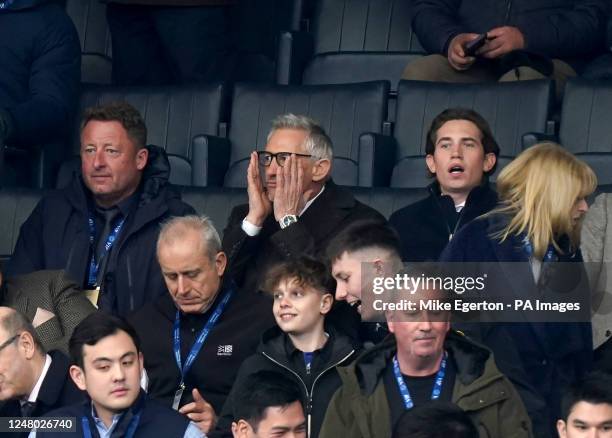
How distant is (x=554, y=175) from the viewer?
4.80 m

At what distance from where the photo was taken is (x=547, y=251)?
4781 millimetres

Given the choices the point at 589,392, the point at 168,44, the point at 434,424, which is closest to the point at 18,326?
the point at 434,424

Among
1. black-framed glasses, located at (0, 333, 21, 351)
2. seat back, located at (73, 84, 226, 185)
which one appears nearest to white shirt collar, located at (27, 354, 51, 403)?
black-framed glasses, located at (0, 333, 21, 351)

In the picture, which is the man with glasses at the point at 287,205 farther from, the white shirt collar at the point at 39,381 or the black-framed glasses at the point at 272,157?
the white shirt collar at the point at 39,381

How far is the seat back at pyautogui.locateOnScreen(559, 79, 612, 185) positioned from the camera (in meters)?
6.39

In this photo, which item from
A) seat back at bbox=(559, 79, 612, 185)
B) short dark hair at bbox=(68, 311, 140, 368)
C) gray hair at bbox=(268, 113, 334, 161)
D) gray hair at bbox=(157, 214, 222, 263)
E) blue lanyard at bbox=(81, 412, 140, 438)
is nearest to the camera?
blue lanyard at bbox=(81, 412, 140, 438)

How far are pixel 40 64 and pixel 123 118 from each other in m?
1.07

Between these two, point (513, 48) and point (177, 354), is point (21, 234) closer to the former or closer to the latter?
point (177, 354)

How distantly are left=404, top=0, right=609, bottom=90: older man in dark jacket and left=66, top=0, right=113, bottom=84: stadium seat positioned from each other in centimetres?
165

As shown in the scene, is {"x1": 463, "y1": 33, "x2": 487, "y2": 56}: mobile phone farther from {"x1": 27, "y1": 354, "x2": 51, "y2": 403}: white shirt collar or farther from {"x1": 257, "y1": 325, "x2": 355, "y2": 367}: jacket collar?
{"x1": 27, "y1": 354, "x2": 51, "y2": 403}: white shirt collar

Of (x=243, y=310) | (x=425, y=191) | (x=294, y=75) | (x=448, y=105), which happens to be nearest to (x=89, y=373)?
(x=243, y=310)

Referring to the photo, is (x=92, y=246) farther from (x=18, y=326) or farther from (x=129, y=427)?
(x=129, y=427)

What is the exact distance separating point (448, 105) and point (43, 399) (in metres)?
2.36

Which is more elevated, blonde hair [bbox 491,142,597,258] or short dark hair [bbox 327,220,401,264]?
blonde hair [bbox 491,142,597,258]
